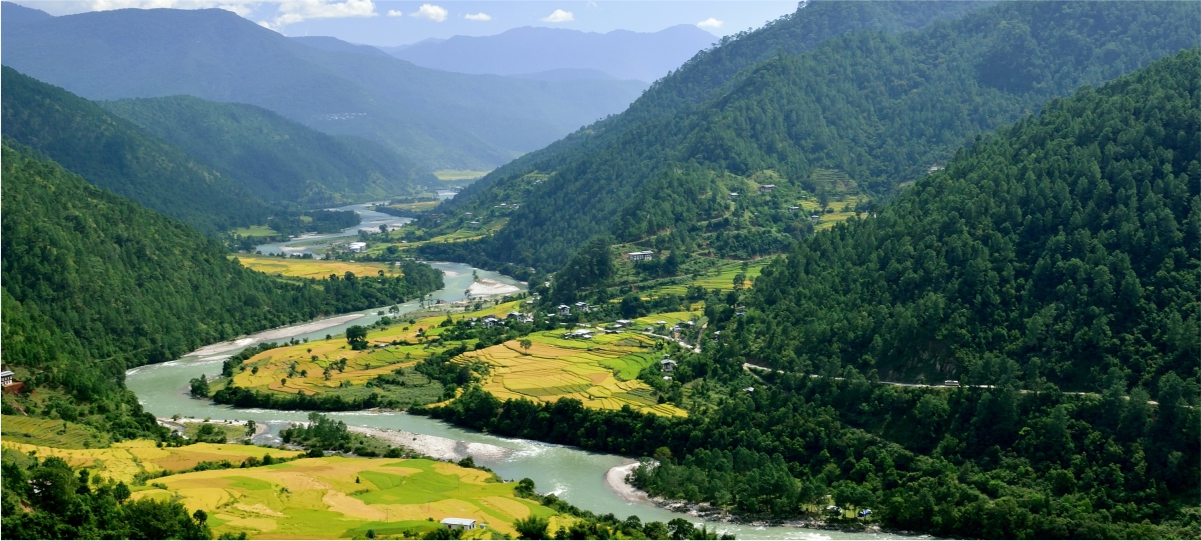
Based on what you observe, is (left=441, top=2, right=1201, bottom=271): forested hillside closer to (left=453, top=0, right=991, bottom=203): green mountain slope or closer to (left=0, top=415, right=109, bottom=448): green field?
(left=453, top=0, right=991, bottom=203): green mountain slope

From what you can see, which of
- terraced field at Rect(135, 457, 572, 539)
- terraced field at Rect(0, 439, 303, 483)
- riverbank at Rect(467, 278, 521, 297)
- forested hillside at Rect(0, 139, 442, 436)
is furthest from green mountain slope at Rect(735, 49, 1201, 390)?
riverbank at Rect(467, 278, 521, 297)

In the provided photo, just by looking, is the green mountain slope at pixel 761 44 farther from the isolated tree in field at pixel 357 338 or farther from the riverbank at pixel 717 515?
the riverbank at pixel 717 515

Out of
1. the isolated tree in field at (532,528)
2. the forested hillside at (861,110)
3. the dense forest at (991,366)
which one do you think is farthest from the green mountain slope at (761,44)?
the isolated tree in field at (532,528)

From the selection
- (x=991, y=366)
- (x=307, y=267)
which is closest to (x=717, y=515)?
(x=991, y=366)

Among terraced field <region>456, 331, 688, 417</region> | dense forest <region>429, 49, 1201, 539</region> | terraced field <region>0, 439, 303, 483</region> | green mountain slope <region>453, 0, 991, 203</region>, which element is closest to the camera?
dense forest <region>429, 49, 1201, 539</region>

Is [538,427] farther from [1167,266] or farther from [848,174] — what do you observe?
[848,174]

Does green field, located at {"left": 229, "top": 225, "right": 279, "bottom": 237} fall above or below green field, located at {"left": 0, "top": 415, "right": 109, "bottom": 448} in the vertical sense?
below
